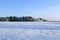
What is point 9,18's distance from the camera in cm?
6819

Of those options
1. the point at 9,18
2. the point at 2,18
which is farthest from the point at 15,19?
the point at 2,18

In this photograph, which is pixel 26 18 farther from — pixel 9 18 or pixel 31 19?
pixel 9 18

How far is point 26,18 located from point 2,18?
54.3 feet

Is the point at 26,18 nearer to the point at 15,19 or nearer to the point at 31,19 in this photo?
the point at 31,19

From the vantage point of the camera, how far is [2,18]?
69750mm

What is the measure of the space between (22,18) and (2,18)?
1372cm

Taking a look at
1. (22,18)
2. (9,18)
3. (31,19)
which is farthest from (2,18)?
(31,19)

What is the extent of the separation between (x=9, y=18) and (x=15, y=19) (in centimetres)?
396

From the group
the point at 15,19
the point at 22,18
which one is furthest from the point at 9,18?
the point at 22,18

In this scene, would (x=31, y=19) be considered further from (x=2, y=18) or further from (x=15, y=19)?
(x=2, y=18)

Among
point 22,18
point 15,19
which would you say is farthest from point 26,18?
point 15,19

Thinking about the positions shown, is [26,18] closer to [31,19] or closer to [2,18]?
[31,19]

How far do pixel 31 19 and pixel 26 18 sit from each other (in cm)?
333

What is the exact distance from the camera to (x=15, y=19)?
6844 centimetres
